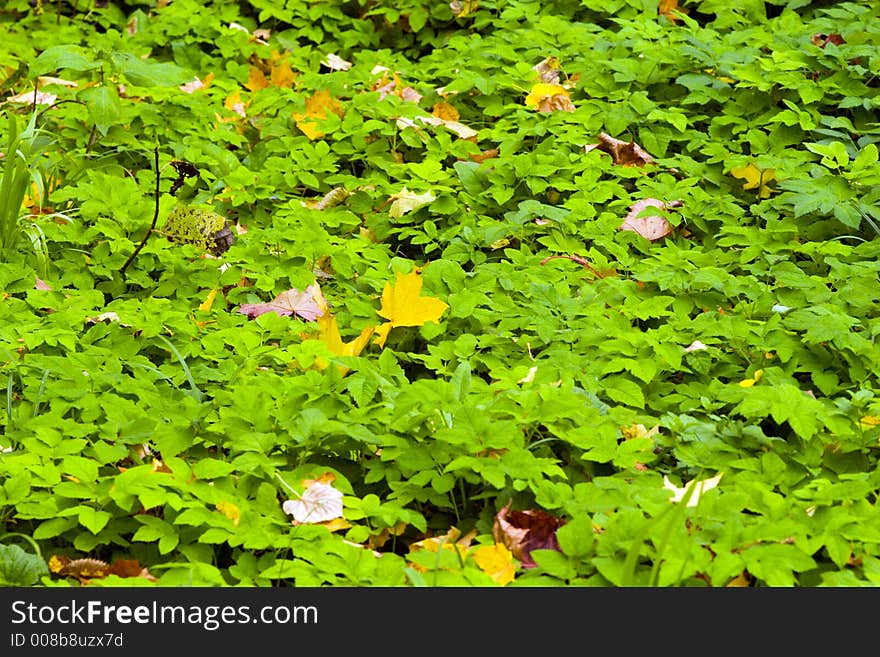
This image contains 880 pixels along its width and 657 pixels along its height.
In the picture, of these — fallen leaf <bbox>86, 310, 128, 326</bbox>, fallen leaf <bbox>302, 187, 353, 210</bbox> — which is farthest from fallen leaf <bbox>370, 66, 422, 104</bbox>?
fallen leaf <bbox>86, 310, 128, 326</bbox>

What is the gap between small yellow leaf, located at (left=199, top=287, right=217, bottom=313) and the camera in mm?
3027

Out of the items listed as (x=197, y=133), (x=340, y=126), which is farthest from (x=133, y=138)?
(x=340, y=126)

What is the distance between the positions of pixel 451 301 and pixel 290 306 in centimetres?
47

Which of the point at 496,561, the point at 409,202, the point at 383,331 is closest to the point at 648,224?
the point at 409,202

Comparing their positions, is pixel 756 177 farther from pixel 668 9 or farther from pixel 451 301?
pixel 668 9

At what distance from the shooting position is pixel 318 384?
2391 millimetres

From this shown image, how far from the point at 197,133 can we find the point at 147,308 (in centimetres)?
126

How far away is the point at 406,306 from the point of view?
2.82 m

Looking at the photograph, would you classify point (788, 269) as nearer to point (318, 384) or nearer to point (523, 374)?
point (523, 374)

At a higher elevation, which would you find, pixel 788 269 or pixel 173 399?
pixel 788 269

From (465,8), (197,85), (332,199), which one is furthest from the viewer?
(465,8)

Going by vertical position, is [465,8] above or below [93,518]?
above

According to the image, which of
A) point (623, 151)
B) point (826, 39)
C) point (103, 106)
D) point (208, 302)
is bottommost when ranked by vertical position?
point (208, 302)

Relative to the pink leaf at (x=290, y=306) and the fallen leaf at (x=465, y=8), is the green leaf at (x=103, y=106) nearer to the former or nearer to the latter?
the pink leaf at (x=290, y=306)
